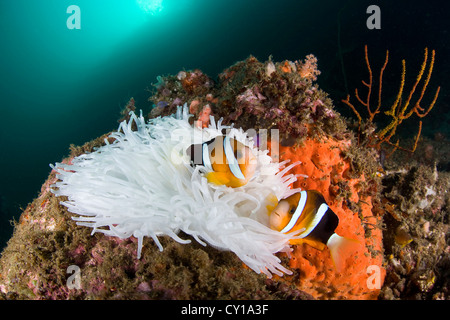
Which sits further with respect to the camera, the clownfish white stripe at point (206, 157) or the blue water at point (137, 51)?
the blue water at point (137, 51)

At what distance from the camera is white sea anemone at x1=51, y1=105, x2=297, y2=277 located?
1.73m

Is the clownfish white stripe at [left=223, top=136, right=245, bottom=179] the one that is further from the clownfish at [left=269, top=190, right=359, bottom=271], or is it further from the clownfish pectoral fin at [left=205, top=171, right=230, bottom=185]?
the clownfish at [left=269, top=190, right=359, bottom=271]

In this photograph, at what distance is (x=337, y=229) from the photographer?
240 cm

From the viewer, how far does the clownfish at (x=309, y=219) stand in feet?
5.60

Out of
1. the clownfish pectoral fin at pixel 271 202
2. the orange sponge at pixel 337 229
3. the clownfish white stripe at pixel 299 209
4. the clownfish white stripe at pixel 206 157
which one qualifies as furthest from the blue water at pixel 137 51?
the clownfish white stripe at pixel 206 157

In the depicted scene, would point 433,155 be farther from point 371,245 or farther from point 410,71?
point 371,245

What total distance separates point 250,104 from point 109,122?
2434 cm

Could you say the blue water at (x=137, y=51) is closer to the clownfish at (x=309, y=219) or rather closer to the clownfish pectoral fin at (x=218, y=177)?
the clownfish at (x=309, y=219)

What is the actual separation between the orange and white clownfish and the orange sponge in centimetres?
77

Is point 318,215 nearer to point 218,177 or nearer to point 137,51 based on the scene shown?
point 218,177

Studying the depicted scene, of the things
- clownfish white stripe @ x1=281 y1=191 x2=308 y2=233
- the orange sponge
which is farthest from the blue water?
clownfish white stripe @ x1=281 y1=191 x2=308 y2=233

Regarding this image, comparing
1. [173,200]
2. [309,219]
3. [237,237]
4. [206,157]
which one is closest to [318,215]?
[309,219]
